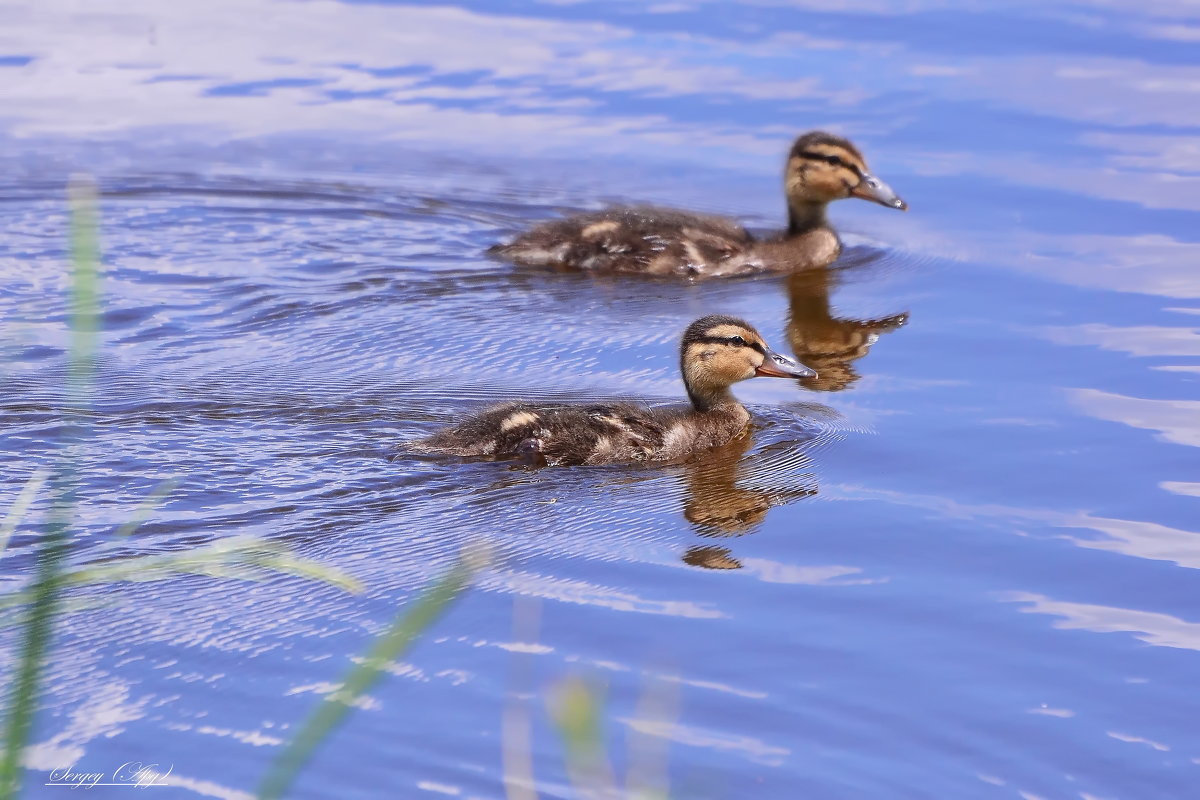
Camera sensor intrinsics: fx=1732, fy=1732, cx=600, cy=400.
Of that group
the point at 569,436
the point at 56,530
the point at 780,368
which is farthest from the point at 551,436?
the point at 56,530

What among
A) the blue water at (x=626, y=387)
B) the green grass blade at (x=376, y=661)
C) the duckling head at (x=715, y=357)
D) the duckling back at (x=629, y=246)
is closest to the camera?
the green grass blade at (x=376, y=661)

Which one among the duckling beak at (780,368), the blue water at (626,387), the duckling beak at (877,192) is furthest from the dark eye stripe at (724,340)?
the duckling beak at (877,192)

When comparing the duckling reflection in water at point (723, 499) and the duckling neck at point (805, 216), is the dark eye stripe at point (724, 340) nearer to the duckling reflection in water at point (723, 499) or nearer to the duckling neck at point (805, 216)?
the duckling reflection in water at point (723, 499)

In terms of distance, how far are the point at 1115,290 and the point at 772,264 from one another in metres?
1.65

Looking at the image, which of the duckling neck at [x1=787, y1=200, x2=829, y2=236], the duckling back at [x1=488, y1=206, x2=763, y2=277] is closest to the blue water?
the duckling back at [x1=488, y1=206, x2=763, y2=277]

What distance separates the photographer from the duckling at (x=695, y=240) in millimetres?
7980

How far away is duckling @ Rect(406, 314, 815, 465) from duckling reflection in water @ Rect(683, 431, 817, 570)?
0.33 ft

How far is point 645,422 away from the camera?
5.73 meters

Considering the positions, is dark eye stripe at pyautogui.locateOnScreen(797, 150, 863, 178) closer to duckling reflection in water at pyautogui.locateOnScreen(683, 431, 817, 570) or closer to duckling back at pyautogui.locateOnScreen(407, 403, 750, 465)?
duckling reflection in water at pyautogui.locateOnScreen(683, 431, 817, 570)

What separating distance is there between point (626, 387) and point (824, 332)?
1.26 meters

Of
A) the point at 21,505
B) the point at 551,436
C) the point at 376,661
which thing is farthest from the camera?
the point at 551,436

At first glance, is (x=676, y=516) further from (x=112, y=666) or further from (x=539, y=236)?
(x=539, y=236)

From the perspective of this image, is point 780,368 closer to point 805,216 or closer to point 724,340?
point 724,340

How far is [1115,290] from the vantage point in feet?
24.0
